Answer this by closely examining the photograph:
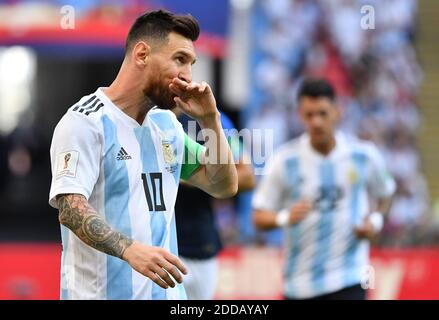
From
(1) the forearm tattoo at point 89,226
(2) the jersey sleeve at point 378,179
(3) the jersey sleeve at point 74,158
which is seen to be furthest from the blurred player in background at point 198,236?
(1) the forearm tattoo at point 89,226

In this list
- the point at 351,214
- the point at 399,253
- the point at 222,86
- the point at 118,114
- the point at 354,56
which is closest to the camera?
the point at 118,114

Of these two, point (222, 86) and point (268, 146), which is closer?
point (268, 146)

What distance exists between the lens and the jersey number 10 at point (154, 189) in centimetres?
457

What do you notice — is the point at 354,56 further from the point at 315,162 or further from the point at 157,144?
the point at 157,144

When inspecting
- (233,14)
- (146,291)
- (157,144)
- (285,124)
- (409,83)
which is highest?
(233,14)

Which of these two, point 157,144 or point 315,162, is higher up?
point 315,162

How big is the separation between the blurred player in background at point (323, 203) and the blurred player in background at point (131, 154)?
271 centimetres

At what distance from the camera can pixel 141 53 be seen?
458cm

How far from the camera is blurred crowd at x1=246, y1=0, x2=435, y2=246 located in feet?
46.2

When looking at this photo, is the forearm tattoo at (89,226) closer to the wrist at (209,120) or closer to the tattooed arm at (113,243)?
the tattooed arm at (113,243)

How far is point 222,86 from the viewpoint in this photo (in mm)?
16625

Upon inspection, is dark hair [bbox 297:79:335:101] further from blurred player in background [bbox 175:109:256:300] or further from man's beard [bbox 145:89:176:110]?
man's beard [bbox 145:89:176:110]

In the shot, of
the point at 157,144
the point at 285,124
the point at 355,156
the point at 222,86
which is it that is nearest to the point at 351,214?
the point at 355,156

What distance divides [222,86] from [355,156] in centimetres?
898
